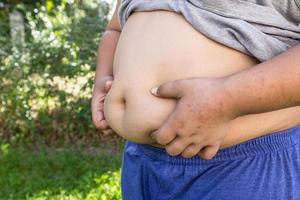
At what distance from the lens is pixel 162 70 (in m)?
1.39

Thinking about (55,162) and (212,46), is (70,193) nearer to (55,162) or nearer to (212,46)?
(55,162)

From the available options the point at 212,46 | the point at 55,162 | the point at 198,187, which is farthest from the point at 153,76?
the point at 55,162

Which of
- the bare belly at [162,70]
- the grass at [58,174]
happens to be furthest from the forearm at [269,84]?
the grass at [58,174]

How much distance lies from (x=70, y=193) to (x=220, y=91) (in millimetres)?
3041

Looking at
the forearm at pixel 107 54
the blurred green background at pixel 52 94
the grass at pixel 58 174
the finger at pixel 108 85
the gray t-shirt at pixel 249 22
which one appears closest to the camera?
the gray t-shirt at pixel 249 22

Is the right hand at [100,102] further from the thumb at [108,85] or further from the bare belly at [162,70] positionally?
the bare belly at [162,70]

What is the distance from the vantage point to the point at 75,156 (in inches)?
201

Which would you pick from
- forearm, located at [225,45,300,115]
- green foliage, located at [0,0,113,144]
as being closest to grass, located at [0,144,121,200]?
green foliage, located at [0,0,113,144]

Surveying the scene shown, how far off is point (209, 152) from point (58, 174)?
3.50 metres

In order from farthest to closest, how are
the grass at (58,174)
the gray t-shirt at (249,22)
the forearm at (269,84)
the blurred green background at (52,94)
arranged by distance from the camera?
the blurred green background at (52,94) → the grass at (58,174) → the gray t-shirt at (249,22) → the forearm at (269,84)

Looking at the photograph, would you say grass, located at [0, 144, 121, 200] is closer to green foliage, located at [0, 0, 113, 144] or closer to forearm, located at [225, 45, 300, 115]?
green foliage, located at [0, 0, 113, 144]

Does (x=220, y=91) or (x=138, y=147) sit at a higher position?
→ (x=220, y=91)

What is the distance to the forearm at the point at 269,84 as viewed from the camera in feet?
3.97

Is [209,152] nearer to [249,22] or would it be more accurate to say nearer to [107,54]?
[249,22]
